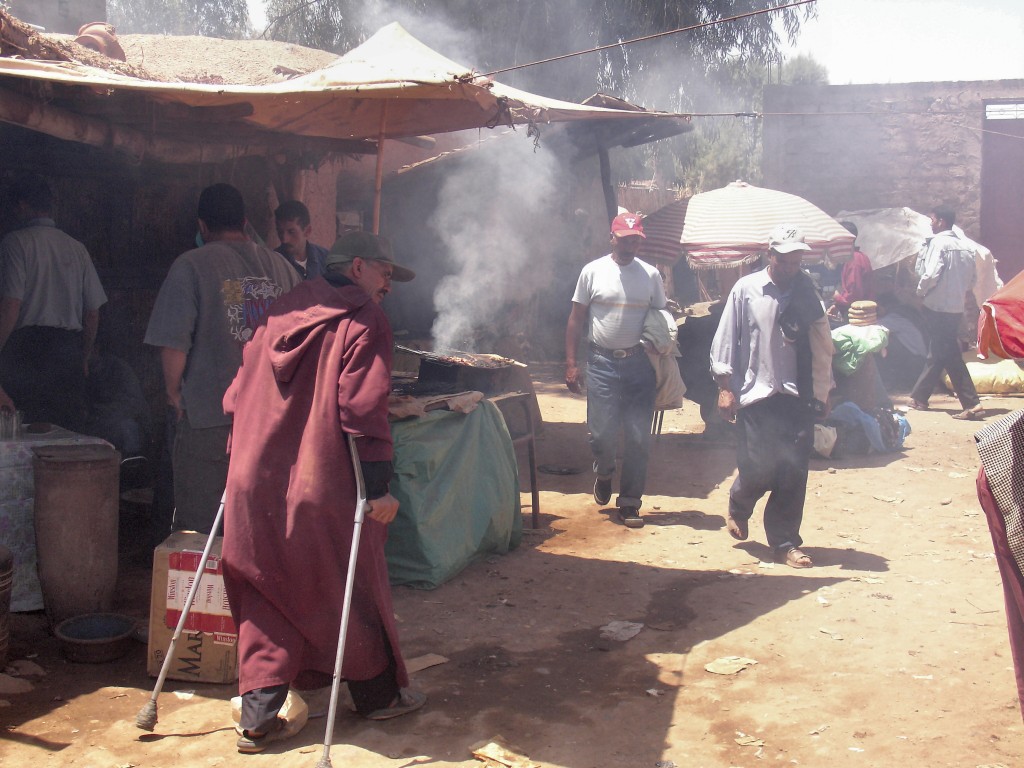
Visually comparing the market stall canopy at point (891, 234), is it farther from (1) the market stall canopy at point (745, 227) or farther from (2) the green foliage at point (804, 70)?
(2) the green foliage at point (804, 70)

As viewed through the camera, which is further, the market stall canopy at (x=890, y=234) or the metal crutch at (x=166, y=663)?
the market stall canopy at (x=890, y=234)

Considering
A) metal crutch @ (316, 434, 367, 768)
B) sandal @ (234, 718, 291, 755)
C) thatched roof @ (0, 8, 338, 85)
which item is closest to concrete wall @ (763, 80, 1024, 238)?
thatched roof @ (0, 8, 338, 85)

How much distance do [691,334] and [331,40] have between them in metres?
13.0

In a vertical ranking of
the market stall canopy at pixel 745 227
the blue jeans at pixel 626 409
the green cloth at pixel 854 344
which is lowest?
the blue jeans at pixel 626 409

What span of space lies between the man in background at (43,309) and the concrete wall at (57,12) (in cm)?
987

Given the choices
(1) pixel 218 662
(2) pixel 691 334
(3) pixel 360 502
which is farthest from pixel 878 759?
(2) pixel 691 334

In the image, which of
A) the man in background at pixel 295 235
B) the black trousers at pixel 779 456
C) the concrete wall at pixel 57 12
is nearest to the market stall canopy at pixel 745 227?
the black trousers at pixel 779 456

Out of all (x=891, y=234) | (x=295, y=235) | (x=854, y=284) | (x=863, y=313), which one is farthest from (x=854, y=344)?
(x=295, y=235)

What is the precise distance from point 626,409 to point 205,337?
3.42 m

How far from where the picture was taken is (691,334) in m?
10.1

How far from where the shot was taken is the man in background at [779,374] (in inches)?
237

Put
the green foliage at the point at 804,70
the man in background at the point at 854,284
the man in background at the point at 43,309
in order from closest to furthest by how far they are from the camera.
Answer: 1. the man in background at the point at 43,309
2. the man in background at the point at 854,284
3. the green foliage at the point at 804,70

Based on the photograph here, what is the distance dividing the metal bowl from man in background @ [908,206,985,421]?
9708mm

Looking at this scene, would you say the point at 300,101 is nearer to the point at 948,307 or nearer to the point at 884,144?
the point at 948,307
